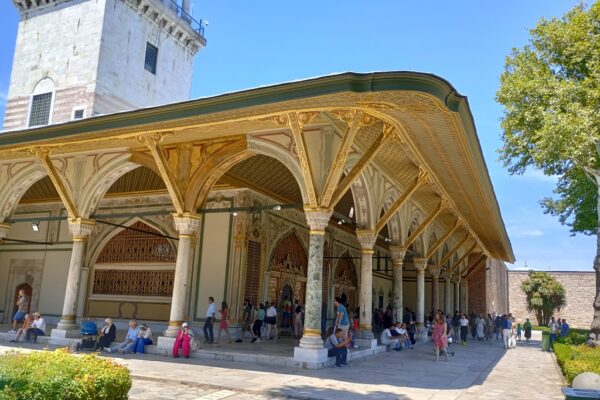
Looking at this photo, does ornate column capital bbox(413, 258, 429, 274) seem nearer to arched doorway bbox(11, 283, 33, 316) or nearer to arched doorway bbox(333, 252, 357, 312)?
arched doorway bbox(333, 252, 357, 312)

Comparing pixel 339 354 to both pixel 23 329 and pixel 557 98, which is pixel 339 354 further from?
pixel 557 98

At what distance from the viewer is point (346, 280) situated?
20.0 meters

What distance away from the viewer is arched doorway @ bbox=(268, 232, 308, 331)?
1519 centimetres

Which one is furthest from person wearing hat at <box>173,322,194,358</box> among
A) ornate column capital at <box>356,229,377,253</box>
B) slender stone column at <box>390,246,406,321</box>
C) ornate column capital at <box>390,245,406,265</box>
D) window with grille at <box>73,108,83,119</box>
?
window with grille at <box>73,108,83,119</box>

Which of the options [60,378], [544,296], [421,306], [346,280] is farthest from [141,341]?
[544,296]

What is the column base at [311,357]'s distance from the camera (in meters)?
8.57

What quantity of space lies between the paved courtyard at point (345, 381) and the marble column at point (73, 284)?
2941 mm

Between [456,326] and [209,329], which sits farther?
[456,326]

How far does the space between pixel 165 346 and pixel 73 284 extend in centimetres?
324

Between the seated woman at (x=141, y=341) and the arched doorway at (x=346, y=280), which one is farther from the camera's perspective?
the arched doorway at (x=346, y=280)

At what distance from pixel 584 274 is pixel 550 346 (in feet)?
87.1

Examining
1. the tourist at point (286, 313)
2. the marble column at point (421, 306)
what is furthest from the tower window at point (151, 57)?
the marble column at point (421, 306)

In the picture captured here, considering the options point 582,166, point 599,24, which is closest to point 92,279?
point 582,166

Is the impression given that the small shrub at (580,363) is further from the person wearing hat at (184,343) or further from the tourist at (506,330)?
the tourist at (506,330)
